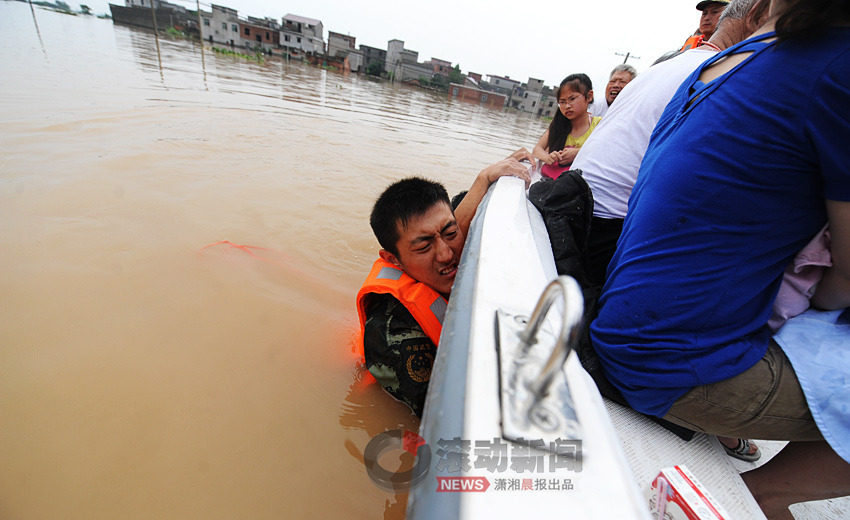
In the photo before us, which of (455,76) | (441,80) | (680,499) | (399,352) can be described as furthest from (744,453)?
(455,76)

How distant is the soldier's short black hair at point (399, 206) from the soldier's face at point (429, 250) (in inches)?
1.2

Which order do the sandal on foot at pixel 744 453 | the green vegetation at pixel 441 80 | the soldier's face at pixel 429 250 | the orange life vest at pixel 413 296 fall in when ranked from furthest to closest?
the green vegetation at pixel 441 80 → the soldier's face at pixel 429 250 → the orange life vest at pixel 413 296 → the sandal on foot at pixel 744 453

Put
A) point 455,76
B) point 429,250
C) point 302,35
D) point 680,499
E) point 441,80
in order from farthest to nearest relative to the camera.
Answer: point 455,76, point 441,80, point 302,35, point 429,250, point 680,499

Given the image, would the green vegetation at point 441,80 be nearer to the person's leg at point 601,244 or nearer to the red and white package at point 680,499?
the person's leg at point 601,244

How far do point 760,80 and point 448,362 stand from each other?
0.88 m

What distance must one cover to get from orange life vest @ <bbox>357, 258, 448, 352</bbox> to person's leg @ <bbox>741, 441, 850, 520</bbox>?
3.52 ft

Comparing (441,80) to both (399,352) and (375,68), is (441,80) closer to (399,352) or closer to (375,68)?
(375,68)

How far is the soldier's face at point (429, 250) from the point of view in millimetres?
1664

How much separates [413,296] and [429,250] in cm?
26

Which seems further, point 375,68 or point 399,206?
point 375,68

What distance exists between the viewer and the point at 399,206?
171 cm

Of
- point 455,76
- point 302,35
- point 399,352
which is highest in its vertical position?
point 302,35

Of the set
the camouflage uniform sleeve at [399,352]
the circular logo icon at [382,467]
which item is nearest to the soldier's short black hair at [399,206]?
the camouflage uniform sleeve at [399,352]

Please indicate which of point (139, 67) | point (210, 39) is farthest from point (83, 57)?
point (210, 39)
